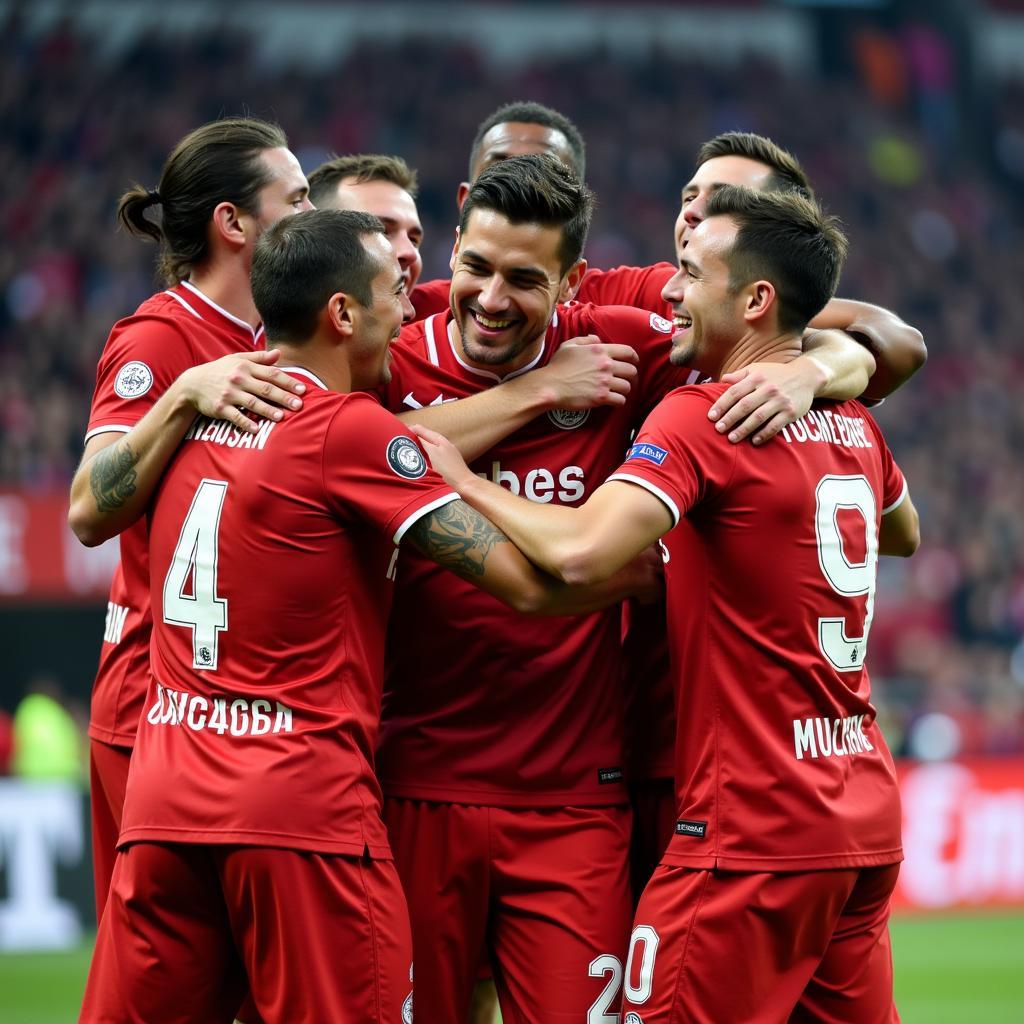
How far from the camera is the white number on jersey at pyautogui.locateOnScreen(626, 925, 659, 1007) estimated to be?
385 centimetres

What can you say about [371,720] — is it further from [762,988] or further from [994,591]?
[994,591]

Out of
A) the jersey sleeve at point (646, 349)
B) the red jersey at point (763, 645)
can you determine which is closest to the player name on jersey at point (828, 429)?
the red jersey at point (763, 645)

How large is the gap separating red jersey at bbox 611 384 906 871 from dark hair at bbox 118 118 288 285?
160 cm

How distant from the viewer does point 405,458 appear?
379 centimetres

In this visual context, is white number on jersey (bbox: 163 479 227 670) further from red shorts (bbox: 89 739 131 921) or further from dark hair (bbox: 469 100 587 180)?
dark hair (bbox: 469 100 587 180)

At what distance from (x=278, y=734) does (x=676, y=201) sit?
19369 mm

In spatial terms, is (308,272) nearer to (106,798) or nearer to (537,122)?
(106,798)

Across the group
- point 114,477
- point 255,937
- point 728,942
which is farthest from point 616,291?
point 255,937

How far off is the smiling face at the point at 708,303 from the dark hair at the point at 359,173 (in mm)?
1740

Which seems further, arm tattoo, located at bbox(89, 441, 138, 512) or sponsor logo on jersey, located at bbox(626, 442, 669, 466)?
arm tattoo, located at bbox(89, 441, 138, 512)

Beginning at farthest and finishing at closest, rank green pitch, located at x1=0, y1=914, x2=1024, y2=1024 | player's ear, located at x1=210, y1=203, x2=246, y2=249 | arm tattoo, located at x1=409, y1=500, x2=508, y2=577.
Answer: green pitch, located at x1=0, y1=914, x2=1024, y2=1024 → player's ear, located at x1=210, y1=203, x2=246, y2=249 → arm tattoo, located at x1=409, y1=500, x2=508, y2=577

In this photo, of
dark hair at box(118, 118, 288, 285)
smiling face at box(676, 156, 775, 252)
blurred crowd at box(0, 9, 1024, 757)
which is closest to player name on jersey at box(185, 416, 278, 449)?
dark hair at box(118, 118, 288, 285)

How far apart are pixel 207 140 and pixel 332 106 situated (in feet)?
56.2

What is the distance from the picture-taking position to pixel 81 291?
17.1m
